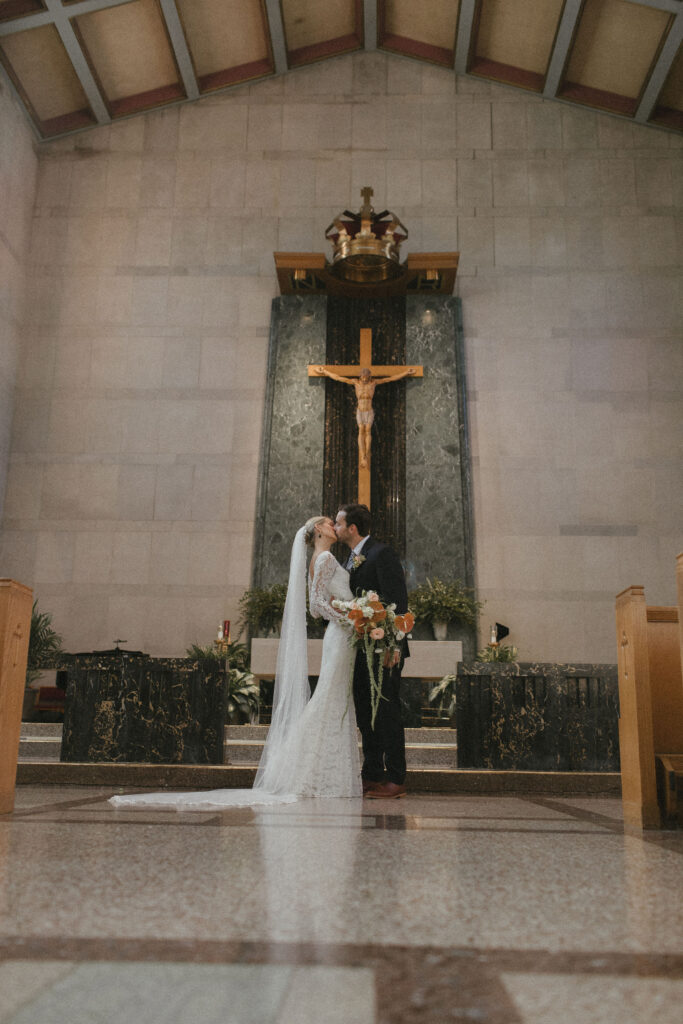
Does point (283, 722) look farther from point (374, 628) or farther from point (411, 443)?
point (411, 443)

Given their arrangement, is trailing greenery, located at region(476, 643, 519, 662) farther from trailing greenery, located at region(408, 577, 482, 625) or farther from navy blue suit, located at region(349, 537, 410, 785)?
navy blue suit, located at region(349, 537, 410, 785)

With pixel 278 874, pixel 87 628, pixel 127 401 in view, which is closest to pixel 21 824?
pixel 278 874

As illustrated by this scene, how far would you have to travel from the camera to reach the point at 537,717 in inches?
263

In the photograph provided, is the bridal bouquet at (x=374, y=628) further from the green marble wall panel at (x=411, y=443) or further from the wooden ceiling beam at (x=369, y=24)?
the wooden ceiling beam at (x=369, y=24)

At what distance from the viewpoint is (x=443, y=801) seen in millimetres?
5242

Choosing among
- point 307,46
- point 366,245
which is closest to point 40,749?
point 366,245

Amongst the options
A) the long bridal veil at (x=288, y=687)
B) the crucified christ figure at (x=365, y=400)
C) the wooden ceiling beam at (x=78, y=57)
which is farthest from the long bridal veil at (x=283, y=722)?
the wooden ceiling beam at (x=78, y=57)

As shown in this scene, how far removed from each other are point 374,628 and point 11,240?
29.8 ft

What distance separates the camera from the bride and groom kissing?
5238mm

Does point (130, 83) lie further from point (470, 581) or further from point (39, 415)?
point (470, 581)

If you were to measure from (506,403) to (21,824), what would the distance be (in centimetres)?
924

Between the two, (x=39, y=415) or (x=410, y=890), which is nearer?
(x=410, y=890)

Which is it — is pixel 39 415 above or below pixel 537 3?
below

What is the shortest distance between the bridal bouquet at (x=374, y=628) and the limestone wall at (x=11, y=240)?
23.0 ft
